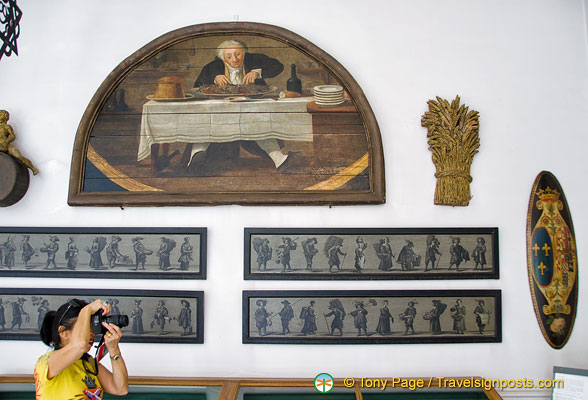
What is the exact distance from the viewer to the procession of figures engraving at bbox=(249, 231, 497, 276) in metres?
2.49

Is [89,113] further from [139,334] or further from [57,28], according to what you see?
[139,334]

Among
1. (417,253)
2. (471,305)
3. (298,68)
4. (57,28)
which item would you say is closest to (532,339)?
(471,305)

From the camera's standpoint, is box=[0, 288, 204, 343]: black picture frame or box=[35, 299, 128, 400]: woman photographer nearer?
box=[35, 299, 128, 400]: woman photographer

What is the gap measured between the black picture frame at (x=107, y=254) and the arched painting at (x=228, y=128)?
8.7 inches

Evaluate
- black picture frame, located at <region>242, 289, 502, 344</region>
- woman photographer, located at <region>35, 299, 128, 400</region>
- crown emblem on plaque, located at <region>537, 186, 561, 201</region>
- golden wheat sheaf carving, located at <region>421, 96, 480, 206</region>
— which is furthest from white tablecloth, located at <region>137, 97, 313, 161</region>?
crown emblem on plaque, located at <region>537, 186, 561, 201</region>

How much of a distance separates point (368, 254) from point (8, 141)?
2.51m

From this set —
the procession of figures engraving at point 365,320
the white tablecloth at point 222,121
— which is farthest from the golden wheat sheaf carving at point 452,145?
the white tablecloth at point 222,121

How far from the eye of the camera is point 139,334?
2.48m

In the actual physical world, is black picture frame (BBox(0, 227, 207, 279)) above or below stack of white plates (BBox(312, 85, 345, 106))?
below

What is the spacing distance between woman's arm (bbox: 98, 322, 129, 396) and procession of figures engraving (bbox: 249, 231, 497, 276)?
910mm

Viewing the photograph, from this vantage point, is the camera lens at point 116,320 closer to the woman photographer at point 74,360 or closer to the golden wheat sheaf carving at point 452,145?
the woman photographer at point 74,360

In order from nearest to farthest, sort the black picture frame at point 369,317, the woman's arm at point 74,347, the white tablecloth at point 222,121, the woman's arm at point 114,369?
the woman's arm at point 74,347 < the woman's arm at point 114,369 < the black picture frame at point 369,317 < the white tablecloth at point 222,121

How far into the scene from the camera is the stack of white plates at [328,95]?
2.62 meters

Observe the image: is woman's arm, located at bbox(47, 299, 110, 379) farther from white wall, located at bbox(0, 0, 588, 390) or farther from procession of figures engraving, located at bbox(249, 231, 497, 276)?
procession of figures engraving, located at bbox(249, 231, 497, 276)
